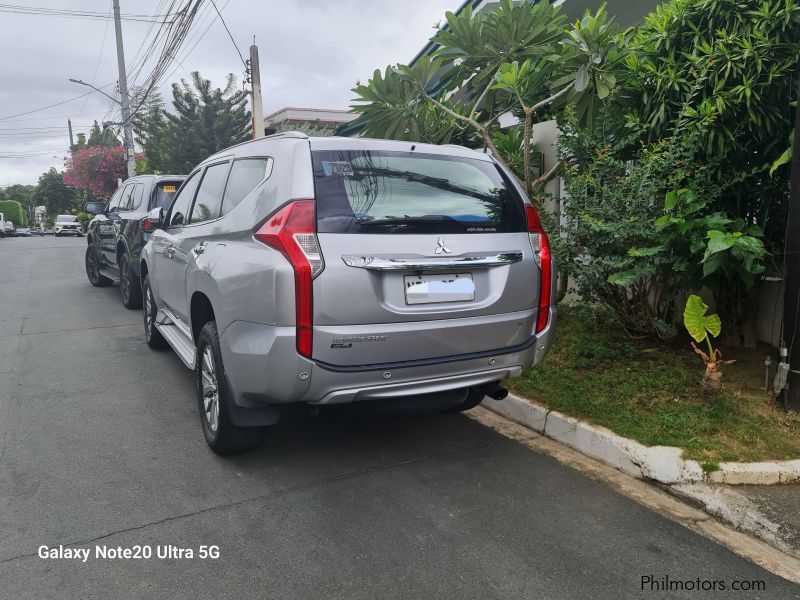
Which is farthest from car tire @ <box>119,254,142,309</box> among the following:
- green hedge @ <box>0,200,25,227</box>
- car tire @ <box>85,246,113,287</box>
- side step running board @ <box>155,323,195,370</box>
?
green hedge @ <box>0,200,25,227</box>

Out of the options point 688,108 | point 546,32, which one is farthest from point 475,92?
point 688,108

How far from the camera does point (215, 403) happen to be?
12.5ft

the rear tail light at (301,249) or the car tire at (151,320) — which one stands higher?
the rear tail light at (301,249)

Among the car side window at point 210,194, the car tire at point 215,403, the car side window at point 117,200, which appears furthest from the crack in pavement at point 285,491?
the car side window at point 117,200

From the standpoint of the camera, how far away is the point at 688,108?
4309 millimetres

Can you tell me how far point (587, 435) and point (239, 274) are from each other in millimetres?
2390

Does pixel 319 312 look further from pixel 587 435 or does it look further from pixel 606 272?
pixel 606 272

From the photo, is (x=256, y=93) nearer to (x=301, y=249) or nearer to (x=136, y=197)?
(x=136, y=197)

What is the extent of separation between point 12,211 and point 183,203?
8511 centimetres

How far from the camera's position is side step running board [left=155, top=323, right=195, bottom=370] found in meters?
4.34

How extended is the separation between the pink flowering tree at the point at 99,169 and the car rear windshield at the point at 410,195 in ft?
136

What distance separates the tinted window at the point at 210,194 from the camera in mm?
4199

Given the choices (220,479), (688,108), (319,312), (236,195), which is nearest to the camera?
(319,312)

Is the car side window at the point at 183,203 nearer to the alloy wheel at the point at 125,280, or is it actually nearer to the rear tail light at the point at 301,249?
the rear tail light at the point at 301,249
